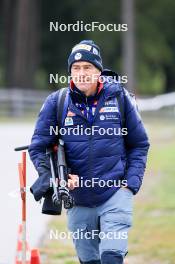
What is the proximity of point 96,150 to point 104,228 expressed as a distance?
0.52 meters

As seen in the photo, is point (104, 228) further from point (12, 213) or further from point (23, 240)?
point (12, 213)

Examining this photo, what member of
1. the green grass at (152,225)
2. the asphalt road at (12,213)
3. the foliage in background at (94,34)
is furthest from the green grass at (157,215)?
the foliage in background at (94,34)

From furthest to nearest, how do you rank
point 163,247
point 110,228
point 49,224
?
point 49,224, point 163,247, point 110,228

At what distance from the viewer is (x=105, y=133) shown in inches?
254

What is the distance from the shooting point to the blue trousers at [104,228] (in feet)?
20.9

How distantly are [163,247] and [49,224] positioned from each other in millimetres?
2064

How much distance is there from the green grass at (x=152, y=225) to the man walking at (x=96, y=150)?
2.42m

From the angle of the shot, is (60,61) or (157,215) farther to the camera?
(60,61)

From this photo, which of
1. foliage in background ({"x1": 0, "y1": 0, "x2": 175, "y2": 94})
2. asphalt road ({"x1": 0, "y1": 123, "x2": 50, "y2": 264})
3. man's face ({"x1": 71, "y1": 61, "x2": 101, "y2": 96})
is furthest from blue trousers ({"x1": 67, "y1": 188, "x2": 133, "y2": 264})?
foliage in background ({"x1": 0, "y1": 0, "x2": 175, "y2": 94})

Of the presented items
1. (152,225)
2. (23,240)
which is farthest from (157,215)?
(23,240)

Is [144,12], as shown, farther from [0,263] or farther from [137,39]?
[0,263]

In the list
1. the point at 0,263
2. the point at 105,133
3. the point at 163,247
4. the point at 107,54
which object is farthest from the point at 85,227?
the point at 107,54

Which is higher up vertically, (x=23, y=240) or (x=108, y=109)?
(x=108, y=109)

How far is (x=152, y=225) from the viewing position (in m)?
11.2
